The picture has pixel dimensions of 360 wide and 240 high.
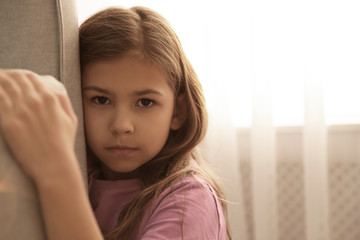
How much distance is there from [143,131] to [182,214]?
21 cm

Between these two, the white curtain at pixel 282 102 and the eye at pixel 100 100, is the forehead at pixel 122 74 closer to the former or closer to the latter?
the eye at pixel 100 100

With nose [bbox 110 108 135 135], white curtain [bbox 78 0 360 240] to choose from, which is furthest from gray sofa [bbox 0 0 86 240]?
white curtain [bbox 78 0 360 240]

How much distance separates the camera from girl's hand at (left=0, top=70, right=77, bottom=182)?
51 cm

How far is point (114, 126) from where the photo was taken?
908 millimetres

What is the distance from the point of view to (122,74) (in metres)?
0.92

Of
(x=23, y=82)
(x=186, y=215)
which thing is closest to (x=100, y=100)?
(x=186, y=215)

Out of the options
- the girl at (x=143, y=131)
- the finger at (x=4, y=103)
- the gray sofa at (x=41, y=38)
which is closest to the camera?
the finger at (x=4, y=103)

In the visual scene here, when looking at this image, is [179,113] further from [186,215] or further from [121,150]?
[186,215]

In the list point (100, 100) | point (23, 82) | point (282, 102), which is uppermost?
point (23, 82)

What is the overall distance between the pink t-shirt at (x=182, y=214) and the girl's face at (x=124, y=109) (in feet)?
0.34

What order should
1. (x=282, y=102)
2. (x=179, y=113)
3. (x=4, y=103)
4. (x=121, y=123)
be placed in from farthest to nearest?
(x=282, y=102)
(x=179, y=113)
(x=121, y=123)
(x=4, y=103)

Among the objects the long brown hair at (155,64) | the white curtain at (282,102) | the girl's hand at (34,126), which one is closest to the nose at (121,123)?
the long brown hair at (155,64)

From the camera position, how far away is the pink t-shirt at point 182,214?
0.80 meters

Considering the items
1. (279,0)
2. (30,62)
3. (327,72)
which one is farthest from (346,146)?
(30,62)
